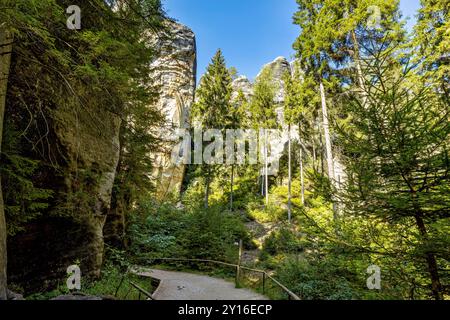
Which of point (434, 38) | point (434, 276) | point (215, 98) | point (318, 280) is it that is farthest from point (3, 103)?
point (215, 98)

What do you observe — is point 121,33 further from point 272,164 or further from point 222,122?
point 272,164

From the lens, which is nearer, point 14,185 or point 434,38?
point 14,185

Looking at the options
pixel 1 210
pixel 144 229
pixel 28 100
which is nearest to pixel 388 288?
pixel 1 210

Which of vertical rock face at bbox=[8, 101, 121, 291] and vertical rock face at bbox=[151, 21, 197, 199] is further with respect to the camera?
vertical rock face at bbox=[151, 21, 197, 199]

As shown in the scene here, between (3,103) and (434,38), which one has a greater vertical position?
(434,38)

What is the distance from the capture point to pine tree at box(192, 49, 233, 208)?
82.8 feet

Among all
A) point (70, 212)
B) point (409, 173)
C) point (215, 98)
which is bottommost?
point (70, 212)

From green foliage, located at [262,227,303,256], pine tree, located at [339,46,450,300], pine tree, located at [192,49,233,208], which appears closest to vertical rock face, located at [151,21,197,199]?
pine tree, located at [192,49,233,208]

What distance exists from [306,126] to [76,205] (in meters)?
20.7

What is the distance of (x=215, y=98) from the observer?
84.2 feet

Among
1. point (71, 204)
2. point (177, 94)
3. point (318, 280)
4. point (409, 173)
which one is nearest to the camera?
point (409, 173)

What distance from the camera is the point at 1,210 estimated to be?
3.83m

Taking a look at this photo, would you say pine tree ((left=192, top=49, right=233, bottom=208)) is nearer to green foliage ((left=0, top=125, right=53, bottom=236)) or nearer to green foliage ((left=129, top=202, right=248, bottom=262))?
green foliage ((left=129, top=202, right=248, bottom=262))

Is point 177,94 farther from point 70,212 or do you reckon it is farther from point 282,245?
point 70,212
